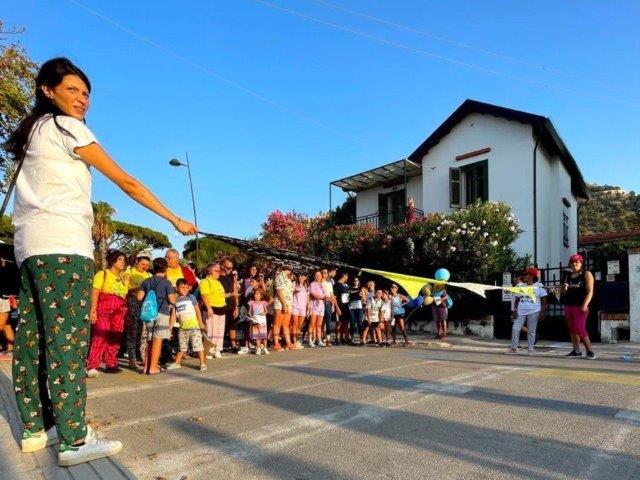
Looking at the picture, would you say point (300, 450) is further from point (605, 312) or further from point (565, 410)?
point (605, 312)

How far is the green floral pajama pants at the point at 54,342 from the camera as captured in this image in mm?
3016

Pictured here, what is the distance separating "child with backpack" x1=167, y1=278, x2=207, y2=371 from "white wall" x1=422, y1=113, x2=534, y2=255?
1270 cm

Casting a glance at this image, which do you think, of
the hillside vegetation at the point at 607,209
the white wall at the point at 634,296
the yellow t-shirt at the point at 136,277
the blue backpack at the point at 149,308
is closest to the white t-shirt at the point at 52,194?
the blue backpack at the point at 149,308

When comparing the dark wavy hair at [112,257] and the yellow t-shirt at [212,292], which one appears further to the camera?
the yellow t-shirt at [212,292]

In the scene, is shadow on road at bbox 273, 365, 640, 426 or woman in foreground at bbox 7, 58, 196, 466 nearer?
woman in foreground at bbox 7, 58, 196, 466

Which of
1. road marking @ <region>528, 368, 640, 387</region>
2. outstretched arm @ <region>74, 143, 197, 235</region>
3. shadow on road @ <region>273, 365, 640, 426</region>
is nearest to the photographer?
outstretched arm @ <region>74, 143, 197, 235</region>

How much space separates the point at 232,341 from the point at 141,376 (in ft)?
11.3

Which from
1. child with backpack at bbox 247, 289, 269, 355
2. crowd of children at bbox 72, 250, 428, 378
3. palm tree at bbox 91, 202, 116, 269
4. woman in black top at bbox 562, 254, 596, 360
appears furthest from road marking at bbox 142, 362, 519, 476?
palm tree at bbox 91, 202, 116, 269

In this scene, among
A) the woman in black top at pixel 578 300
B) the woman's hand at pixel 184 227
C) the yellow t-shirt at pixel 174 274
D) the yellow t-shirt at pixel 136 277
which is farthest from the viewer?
the woman in black top at pixel 578 300

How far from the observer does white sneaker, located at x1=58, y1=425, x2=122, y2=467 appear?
9.80ft

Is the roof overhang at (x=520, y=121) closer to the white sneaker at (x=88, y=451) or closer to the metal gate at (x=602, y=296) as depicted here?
the metal gate at (x=602, y=296)

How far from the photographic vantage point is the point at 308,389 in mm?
5719

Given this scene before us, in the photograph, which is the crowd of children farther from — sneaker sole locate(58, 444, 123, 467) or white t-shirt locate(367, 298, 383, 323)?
sneaker sole locate(58, 444, 123, 467)

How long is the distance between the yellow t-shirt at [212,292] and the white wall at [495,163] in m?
11.6
